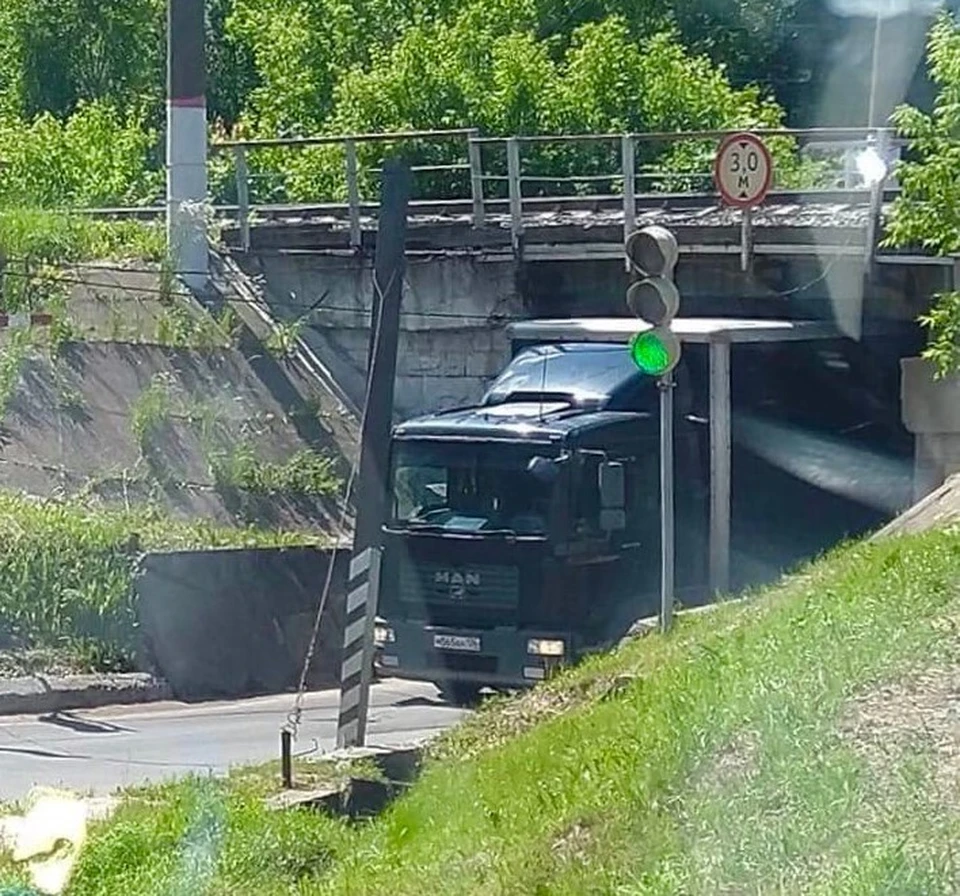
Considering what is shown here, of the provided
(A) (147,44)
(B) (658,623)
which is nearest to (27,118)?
(A) (147,44)

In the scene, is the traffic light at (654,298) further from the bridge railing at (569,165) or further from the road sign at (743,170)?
the bridge railing at (569,165)

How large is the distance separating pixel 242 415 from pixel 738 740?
1861 cm

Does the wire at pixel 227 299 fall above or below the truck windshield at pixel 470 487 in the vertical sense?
above

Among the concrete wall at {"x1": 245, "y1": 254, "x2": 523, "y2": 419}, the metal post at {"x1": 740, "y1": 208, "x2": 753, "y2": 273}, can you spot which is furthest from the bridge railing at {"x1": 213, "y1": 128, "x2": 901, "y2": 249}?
the metal post at {"x1": 740, "y1": 208, "x2": 753, "y2": 273}

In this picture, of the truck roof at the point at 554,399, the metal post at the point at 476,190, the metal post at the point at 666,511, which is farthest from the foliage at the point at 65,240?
the metal post at the point at 666,511

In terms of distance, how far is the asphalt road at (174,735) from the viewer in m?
14.8

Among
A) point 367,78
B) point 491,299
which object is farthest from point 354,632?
point 367,78

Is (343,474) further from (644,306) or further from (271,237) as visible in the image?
(644,306)

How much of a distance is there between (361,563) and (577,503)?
543 centimetres

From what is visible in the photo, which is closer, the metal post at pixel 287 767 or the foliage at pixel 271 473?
the metal post at pixel 287 767

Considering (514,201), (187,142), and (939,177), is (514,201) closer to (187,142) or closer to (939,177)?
(187,142)

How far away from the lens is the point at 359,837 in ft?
30.9

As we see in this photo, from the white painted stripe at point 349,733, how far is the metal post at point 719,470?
6.67 meters

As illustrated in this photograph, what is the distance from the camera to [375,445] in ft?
43.8
